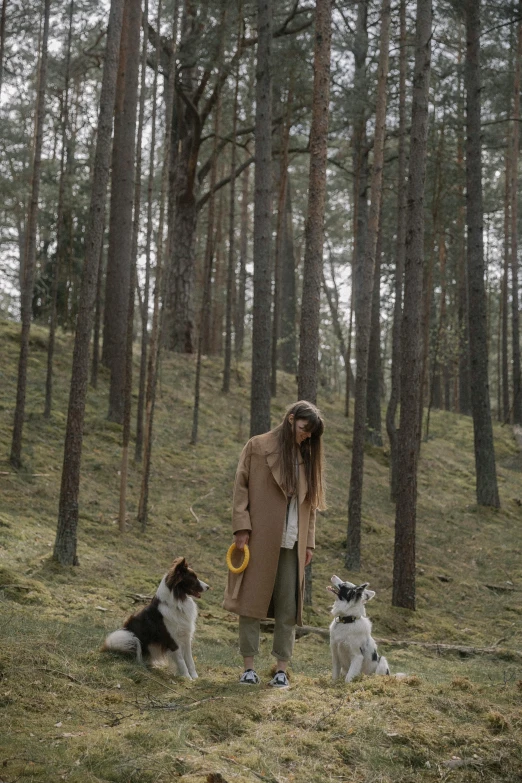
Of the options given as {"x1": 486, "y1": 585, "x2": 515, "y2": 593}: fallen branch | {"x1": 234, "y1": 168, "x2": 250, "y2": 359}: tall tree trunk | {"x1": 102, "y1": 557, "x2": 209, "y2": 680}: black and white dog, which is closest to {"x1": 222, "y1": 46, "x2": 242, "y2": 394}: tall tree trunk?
{"x1": 234, "y1": 168, "x2": 250, "y2": 359}: tall tree trunk

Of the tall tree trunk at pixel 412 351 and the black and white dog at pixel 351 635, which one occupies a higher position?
the tall tree trunk at pixel 412 351

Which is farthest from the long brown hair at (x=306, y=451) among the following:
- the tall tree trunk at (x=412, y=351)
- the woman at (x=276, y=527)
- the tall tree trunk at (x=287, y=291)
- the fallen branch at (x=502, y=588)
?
the tall tree trunk at (x=287, y=291)

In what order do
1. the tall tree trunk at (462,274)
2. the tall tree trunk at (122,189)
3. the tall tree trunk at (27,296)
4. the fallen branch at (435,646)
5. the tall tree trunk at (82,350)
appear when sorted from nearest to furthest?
the fallen branch at (435,646), the tall tree trunk at (82,350), the tall tree trunk at (27,296), the tall tree trunk at (122,189), the tall tree trunk at (462,274)

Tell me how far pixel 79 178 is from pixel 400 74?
9.67 metres

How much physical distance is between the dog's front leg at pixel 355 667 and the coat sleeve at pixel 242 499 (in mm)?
1369

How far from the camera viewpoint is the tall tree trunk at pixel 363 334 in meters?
12.8

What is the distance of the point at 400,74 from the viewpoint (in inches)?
682

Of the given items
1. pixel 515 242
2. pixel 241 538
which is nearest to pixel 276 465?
pixel 241 538

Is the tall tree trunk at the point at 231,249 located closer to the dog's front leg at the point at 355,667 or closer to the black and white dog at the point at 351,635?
the black and white dog at the point at 351,635

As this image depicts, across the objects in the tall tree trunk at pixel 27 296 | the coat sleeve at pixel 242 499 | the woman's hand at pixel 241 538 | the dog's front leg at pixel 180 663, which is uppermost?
the tall tree trunk at pixel 27 296

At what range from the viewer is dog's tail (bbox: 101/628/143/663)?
6.46 m

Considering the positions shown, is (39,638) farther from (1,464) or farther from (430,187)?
(430,187)

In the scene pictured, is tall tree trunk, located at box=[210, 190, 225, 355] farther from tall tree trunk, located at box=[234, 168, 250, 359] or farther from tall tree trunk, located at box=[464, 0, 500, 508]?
tall tree trunk, located at box=[464, 0, 500, 508]

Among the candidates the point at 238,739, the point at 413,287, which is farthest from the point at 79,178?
the point at 238,739
